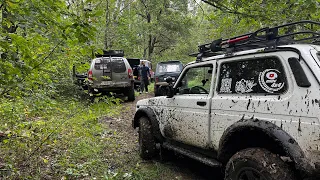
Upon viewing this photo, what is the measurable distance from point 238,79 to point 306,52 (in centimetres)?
86

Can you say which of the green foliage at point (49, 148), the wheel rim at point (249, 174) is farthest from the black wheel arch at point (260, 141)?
the green foliage at point (49, 148)

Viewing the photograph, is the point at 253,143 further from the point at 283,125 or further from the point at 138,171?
the point at 138,171

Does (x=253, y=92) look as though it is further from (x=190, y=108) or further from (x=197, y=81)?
(x=197, y=81)

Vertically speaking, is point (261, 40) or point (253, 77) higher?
point (261, 40)

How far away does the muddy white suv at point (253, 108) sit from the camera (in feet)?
7.93

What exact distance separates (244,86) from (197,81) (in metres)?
1.01

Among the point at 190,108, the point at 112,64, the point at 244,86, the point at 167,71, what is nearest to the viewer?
the point at 244,86

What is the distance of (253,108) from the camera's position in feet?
9.43

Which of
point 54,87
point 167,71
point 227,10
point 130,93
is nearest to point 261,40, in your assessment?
point 227,10

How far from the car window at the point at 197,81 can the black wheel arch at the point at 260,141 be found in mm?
842

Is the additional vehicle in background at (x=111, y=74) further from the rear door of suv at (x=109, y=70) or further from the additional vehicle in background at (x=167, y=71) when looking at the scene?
the additional vehicle in background at (x=167, y=71)

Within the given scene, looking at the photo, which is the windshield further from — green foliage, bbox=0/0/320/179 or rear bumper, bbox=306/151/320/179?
rear bumper, bbox=306/151/320/179

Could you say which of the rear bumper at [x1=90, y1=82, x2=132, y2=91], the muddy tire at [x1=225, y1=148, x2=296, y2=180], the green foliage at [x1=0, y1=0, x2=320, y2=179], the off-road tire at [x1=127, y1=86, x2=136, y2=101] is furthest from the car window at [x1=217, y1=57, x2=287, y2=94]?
the off-road tire at [x1=127, y1=86, x2=136, y2=101]

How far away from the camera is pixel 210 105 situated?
3.45 m
